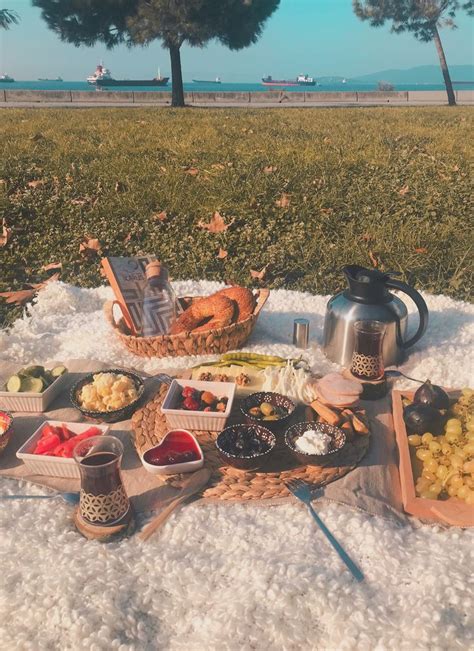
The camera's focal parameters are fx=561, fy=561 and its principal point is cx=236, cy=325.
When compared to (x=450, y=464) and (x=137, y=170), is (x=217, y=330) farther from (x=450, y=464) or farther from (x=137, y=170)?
(x=137, y=170)

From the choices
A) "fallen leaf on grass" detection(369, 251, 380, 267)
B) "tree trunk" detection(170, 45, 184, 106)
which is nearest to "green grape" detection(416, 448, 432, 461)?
"fallen leaf on grass" detection(369, 251, 380, 267)

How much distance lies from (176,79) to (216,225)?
23.9 m

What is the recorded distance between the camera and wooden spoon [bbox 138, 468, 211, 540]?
242 centimetres

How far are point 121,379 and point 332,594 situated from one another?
5.73 feet

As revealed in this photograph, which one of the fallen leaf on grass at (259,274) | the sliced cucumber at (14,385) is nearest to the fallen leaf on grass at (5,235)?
the fallen leaf on grass at (259,274)

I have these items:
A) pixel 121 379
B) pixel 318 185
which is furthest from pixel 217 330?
pixel 318 185

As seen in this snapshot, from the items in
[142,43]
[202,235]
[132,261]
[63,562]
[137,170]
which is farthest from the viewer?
[142,43]

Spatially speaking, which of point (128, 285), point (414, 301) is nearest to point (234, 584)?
point (414, 301)

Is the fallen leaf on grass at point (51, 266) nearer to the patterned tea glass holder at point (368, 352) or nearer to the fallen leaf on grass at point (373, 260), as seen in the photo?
the fallen leaf on grass at point (373, 260)

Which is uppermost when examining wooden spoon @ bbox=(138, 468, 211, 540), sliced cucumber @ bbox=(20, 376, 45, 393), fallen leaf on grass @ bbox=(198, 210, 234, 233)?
fallen leaf on grass @ bbox=(198, 210, 234, 233)

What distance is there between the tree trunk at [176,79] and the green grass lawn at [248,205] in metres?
Result: 16.0

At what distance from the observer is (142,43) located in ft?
97.5

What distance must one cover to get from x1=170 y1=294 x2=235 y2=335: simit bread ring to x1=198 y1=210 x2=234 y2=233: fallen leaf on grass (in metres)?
3.04

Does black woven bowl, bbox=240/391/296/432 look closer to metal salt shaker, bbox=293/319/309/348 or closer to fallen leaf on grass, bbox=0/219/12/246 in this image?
metal salt shaker, bbox=293/319/309/348
